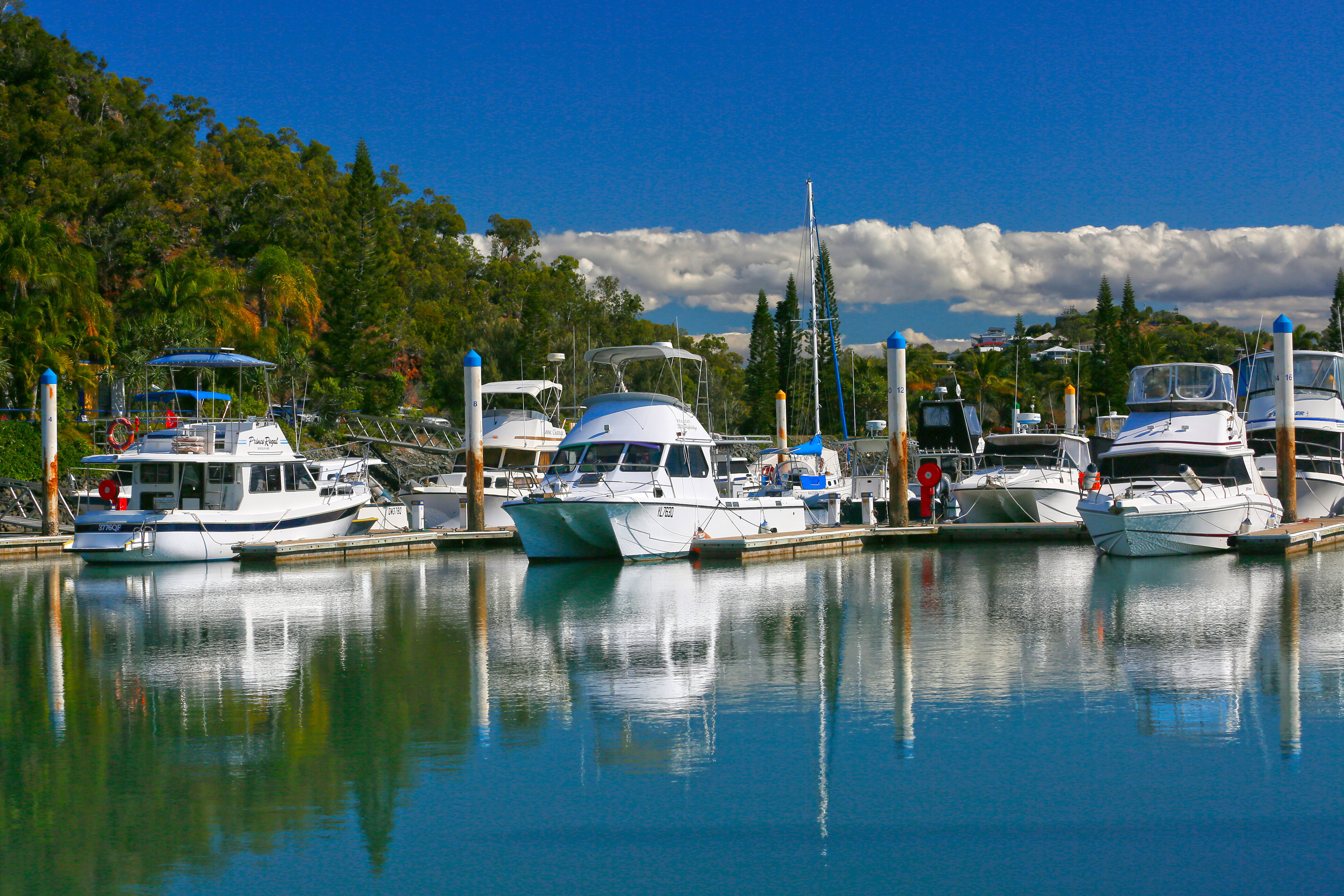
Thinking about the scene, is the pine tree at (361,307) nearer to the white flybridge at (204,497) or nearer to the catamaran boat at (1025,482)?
the white flybridge at (204,497)

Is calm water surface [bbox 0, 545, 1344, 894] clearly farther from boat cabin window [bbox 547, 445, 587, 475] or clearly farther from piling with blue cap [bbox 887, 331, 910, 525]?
piling with blue cap [bbox 887, 331, 910, 525]

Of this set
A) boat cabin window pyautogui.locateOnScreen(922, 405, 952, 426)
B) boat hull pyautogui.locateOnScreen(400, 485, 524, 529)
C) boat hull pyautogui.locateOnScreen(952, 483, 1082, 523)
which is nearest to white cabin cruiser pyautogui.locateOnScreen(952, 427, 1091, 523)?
boat hull pyautogui.locateOnScreen(952, 483, 1082, 523)

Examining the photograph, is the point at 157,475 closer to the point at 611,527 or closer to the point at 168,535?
the point at 168,535

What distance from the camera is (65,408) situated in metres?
36.0

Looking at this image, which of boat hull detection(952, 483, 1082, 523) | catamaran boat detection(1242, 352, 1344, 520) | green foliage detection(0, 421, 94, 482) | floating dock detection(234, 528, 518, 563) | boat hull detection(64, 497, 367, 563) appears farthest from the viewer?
green foliage detection(0, 421, 94, 482)

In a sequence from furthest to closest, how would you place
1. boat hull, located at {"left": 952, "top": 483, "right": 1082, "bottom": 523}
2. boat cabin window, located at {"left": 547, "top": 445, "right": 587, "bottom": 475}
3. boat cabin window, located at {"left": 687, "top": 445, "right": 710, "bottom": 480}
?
boat hull, located at {"left": 952, "top": 483, "right": 1082, "bottom": 523}
boat cabin window, located at {"left": 687, "top": 445, "right": 710, "bottom": 480}
boat cabin window, located at {"left": 547, "top": 445, "right": 587, "bottom": 475}

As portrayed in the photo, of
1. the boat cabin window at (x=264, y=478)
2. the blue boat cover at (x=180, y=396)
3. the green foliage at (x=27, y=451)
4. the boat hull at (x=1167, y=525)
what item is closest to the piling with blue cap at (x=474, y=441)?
the boat cabin window at (x=264, y=478)

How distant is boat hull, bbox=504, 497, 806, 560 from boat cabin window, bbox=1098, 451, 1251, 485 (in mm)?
8808

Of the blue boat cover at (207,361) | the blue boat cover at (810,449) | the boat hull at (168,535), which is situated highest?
the blue boat cover at (207,361)

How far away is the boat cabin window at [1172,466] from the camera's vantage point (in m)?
24.5

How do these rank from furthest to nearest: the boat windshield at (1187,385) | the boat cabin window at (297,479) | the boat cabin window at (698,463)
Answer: the boat cabin window at (297,479)
the boat windshield at (1187,385)
the boat cabin window at (698,463)

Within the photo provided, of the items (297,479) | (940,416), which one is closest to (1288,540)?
(940,416)

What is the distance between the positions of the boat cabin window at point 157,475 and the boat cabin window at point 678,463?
11.7 m

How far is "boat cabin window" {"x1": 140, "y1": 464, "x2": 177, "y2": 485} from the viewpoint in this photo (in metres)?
26.8
